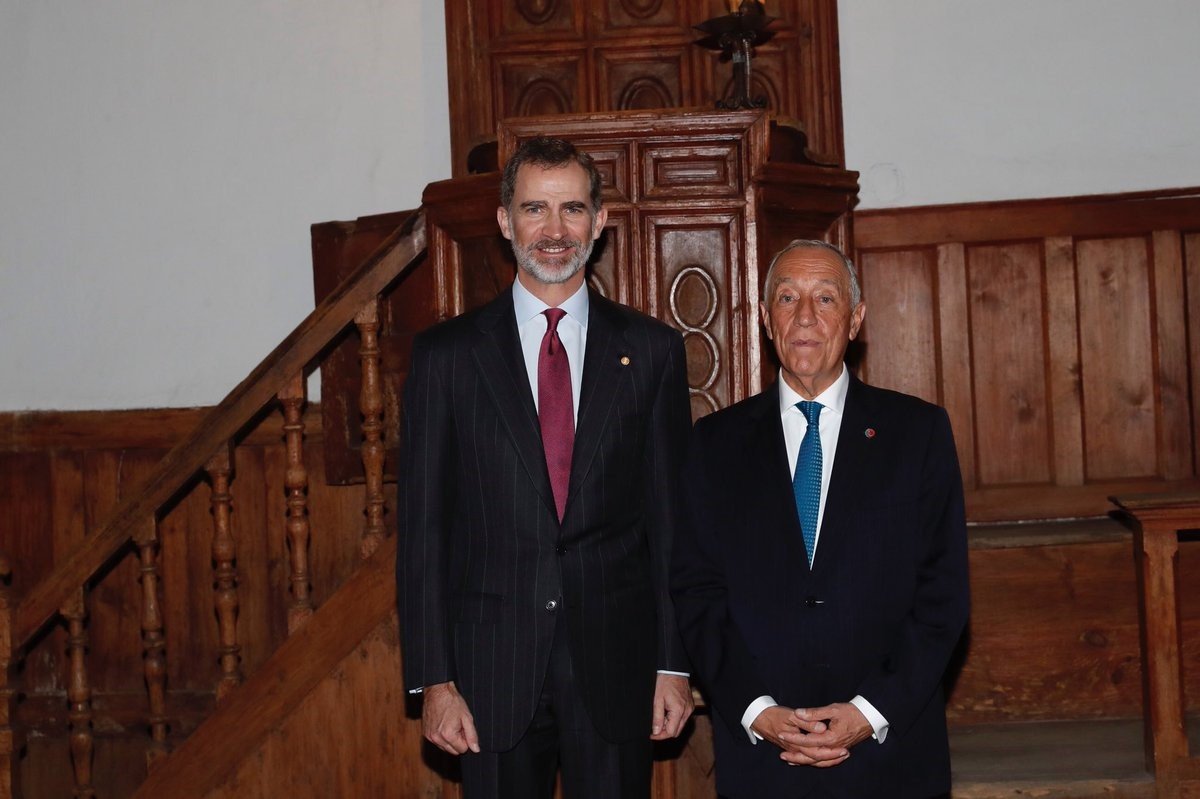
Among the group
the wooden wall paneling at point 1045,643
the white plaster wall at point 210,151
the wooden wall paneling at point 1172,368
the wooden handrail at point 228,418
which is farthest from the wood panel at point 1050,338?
the wooden handrail at point 228,418

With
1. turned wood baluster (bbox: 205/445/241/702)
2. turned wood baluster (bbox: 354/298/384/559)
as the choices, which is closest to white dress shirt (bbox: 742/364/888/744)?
turned wood baluster (bbox: 354/298/384/559)

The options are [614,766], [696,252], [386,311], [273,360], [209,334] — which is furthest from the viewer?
[209,334]

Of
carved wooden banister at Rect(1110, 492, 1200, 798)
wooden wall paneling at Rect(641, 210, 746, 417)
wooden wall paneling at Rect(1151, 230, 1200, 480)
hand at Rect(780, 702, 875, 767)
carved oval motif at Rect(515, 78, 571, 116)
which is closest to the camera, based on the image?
hand at Rect(780, 702, 875, 767)

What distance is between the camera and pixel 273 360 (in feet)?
12.1

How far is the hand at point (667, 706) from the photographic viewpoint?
Result: 7.86ft

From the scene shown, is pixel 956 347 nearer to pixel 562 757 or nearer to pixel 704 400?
pixel 704 400

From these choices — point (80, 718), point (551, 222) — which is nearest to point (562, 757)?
point (551, 222)

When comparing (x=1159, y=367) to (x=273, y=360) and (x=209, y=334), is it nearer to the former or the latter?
(x=273, y=360)

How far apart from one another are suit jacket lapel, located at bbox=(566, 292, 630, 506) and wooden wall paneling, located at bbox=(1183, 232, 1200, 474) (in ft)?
8.89

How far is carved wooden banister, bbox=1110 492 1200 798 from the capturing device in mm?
3225

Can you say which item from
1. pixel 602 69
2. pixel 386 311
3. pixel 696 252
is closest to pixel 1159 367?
pixel 696 252

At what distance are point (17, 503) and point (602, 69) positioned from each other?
106 inches

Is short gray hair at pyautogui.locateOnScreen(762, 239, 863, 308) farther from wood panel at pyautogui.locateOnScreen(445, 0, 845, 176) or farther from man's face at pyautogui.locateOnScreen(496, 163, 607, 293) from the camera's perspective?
wood panel at pyautogui.locateOnScreen(445, 0, 845, 176)

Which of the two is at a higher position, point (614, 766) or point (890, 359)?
point (890, 359)
